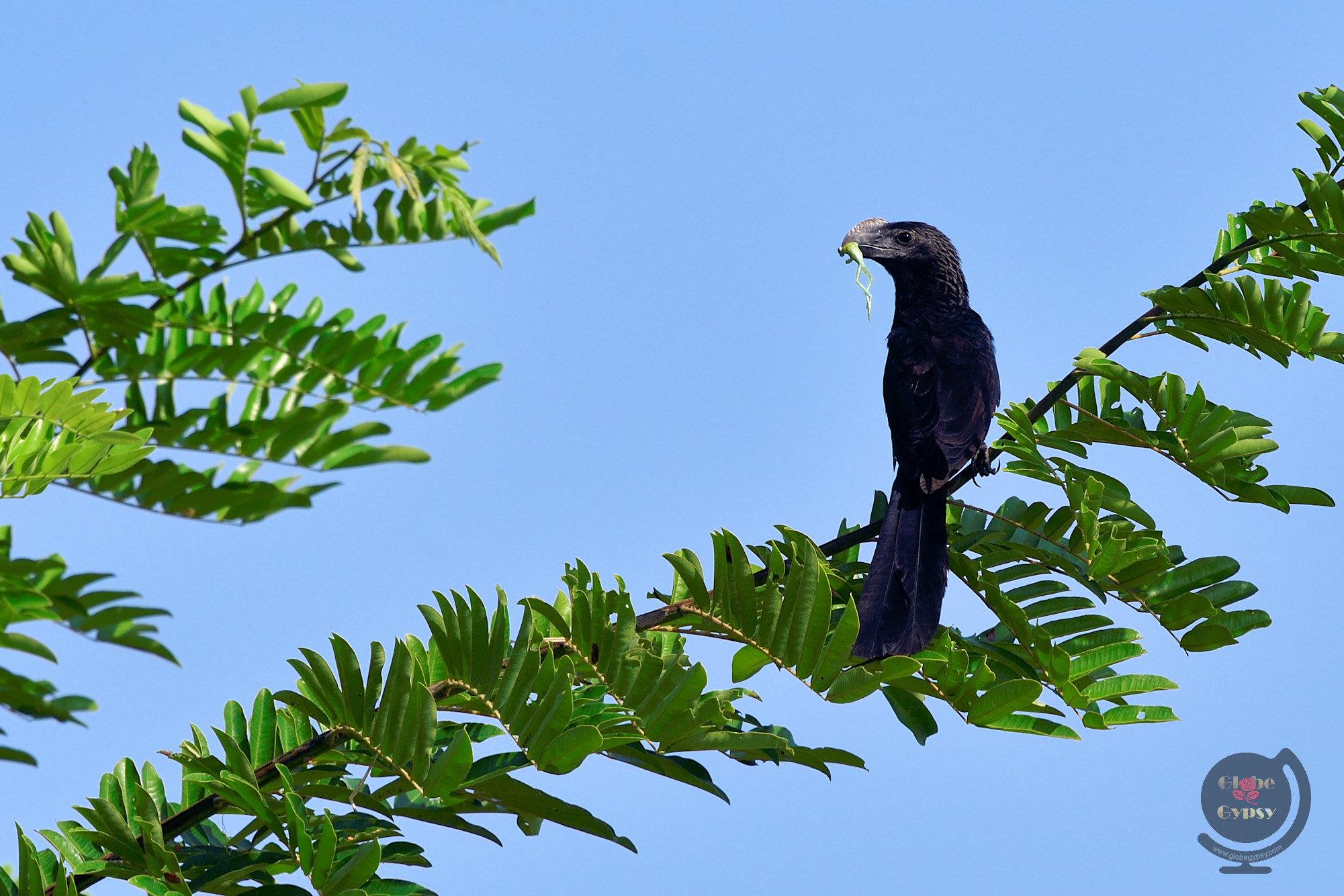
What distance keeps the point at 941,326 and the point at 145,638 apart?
287 centimetres

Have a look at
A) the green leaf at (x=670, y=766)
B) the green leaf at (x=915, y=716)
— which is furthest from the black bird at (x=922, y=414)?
the green leaf at (x=670, y=766)

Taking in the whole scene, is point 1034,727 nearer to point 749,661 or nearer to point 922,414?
point 749,661

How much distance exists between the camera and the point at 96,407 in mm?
2301

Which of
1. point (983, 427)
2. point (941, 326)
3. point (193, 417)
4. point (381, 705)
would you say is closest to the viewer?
point (381, 705)

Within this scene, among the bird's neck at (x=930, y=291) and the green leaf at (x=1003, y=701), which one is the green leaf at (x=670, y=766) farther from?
the bird's neck at (x=930, y=291)

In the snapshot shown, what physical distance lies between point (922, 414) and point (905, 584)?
3.67 feet

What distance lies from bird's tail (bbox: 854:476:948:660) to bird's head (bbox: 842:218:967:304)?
1629mm

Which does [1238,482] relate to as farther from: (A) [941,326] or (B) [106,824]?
(B) [106,824]

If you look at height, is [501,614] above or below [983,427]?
below

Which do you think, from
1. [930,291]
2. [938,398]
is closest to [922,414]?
[938,398]

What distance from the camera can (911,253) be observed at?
4254mm

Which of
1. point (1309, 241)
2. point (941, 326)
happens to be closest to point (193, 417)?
point (941, 326)

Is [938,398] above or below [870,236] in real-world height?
below

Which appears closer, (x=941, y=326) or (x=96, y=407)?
(x=96, y=407)
